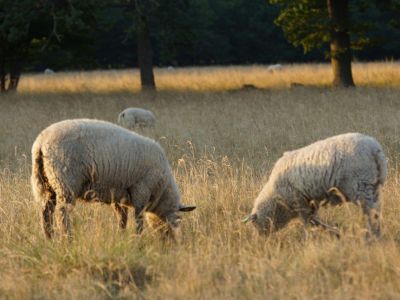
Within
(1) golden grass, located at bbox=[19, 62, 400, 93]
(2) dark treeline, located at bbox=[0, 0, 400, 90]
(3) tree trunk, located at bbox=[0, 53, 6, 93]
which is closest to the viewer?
(2) dark treeline, located at bbox=[0, 0, 400, 90]

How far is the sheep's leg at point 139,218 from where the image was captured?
23.4 feet

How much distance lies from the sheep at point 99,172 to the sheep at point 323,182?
2.65 ft

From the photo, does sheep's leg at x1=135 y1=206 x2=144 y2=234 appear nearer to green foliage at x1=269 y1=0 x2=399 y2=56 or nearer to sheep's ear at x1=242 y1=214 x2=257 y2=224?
sheep's ear at x1=242 y1=214 x2=257 y2=224

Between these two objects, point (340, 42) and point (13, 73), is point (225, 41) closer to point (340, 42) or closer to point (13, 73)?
point (13, 73)

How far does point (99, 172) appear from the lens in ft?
23.1

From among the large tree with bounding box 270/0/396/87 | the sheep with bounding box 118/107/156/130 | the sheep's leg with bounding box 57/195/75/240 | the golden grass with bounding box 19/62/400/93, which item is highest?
the large tree with bounding box 270/0/396/87

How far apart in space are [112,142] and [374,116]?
9.12 meters

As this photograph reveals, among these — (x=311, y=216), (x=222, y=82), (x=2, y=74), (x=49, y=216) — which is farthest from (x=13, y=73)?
(x=311, y=216)

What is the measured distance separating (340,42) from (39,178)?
1915 cm

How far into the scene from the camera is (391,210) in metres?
7.61

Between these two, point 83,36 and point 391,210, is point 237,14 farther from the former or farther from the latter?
point 391,210

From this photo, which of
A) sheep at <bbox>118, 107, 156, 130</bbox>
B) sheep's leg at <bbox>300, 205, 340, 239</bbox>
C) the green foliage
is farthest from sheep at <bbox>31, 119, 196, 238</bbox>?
the green foliage

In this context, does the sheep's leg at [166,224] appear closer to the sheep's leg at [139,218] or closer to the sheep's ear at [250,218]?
the sheep's leg at [139,218]

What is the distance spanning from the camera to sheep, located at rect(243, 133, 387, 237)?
6742mm
